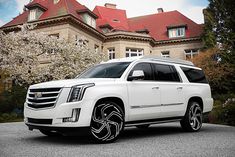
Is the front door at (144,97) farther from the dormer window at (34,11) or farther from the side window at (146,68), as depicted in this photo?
the dormer window at (34,11)

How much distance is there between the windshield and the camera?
24.6 feet

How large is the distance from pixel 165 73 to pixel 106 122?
2.70 m

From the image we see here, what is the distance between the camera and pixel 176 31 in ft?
138

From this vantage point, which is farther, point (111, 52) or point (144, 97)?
point (111, 52)

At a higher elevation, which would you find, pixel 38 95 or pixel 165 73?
pixel 165 73

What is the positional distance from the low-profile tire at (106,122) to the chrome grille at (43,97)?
0.88 meters

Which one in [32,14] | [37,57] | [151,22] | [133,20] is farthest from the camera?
[133,20]

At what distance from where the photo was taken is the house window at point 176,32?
1645 inches

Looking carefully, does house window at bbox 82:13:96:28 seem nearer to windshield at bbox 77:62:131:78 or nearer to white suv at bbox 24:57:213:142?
white suv at bbox 24:57:213:142

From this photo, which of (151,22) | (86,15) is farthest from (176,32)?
(86,15)

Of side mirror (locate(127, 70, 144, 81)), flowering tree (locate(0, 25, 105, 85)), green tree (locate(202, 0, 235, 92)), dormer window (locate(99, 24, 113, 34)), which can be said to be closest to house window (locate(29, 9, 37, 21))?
flowering tree (locate(0, 25, 105, 85))

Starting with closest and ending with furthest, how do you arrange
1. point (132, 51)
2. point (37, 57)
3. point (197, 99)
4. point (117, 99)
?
point (117, 99)
point (197, 99)
point (37, 57)
point (132, 51)

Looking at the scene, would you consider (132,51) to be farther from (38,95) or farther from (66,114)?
(66,114)

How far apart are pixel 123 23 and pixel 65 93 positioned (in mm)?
39348
